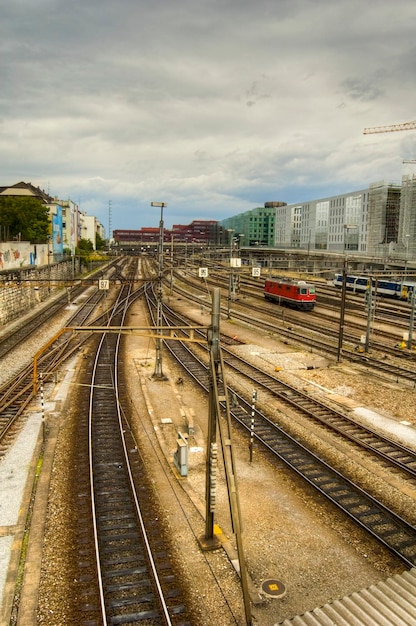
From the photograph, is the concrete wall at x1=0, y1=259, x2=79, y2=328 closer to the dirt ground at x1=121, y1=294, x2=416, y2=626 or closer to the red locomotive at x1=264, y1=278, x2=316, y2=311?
the dirt ground at x1=121, y1=294, x2=416, y2=626

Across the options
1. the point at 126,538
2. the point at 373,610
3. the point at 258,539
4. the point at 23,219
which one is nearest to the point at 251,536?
the point at 258,539

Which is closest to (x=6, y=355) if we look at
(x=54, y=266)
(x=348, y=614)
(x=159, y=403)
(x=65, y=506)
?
(x=159, y=403)

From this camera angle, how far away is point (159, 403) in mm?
19797

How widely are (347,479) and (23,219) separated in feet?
202

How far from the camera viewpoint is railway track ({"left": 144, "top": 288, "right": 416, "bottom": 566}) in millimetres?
10969

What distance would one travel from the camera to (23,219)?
213 feet

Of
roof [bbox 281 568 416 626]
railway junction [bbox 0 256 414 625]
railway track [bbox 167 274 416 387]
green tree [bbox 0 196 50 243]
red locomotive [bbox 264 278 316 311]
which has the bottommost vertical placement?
railway junction [bbox 0 256 414 625]

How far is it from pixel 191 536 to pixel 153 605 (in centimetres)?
221

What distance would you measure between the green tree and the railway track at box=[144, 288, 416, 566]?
52.6 metres

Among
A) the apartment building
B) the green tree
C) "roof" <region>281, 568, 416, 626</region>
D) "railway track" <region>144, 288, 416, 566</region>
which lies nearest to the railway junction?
"railway track" <region>144, 288, 416, 566</region>

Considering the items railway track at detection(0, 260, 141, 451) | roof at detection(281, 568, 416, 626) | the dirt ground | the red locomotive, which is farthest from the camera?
the red locomotive

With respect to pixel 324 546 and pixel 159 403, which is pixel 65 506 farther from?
pixel 159 403

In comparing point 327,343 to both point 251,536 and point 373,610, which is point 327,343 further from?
point 373,610

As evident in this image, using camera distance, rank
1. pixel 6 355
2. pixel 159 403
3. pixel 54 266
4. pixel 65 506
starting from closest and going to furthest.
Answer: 1. pixel 65 506
2. pixel 159 403
3. pixel 6 355
4. pixel 54 266
